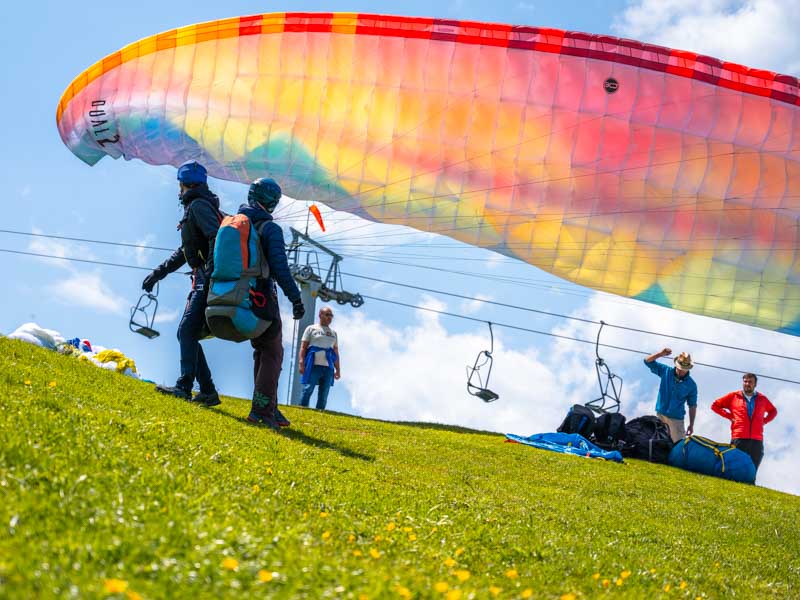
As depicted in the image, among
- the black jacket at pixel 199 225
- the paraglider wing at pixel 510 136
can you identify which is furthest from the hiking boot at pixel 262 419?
the paraglider wing at pixel 510 136

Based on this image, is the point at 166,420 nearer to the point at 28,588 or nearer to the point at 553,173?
the point at 28,588

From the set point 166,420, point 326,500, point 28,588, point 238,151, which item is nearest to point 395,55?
point 238,151

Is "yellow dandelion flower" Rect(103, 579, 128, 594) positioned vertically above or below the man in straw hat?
below

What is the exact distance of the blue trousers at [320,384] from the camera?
543 inches

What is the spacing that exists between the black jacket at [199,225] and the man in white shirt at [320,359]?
6099mm

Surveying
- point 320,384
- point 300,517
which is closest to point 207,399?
point 300,517

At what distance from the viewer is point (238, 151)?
1271 centimetres

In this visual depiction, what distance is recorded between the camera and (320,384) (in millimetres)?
13922

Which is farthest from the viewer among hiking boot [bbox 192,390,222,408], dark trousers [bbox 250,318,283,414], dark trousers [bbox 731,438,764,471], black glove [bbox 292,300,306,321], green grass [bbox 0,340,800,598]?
dark trousers [bbox 731,438,764,471]

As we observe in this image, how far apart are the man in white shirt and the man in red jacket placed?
6.49 metres

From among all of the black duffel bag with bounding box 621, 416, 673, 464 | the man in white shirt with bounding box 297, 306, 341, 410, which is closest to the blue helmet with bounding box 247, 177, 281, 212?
the man in white shirt with bounding box 297, 306, 341, 410

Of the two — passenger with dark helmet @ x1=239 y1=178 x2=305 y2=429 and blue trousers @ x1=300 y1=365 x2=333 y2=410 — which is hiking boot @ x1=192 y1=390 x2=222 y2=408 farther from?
blue trousers @ x1=300 y1=365 x2=333 y2=410

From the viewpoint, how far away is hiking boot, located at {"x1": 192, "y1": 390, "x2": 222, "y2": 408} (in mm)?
7930

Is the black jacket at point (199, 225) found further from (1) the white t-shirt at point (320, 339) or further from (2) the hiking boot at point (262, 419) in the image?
(1) the white t-shirt at point (320, 339)
